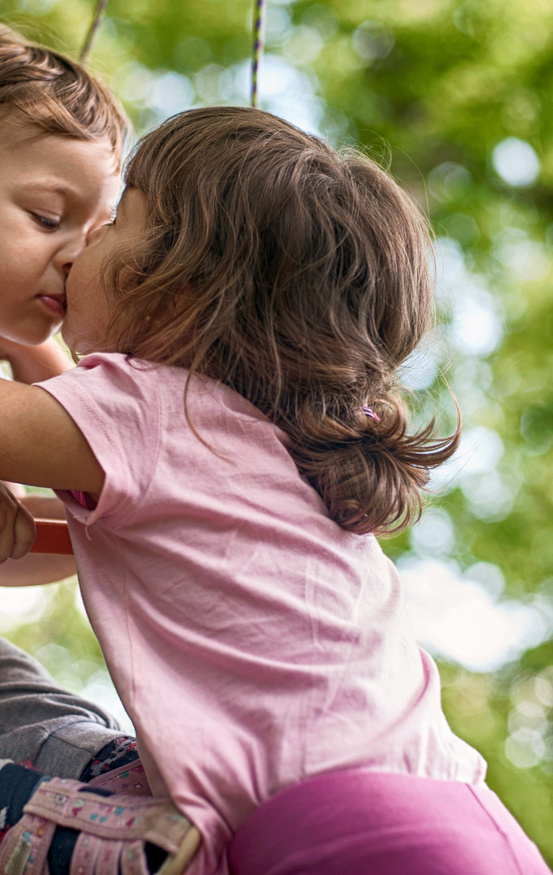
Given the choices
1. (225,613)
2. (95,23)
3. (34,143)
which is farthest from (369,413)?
(95,23)

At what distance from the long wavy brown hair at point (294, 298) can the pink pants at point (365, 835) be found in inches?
8.7

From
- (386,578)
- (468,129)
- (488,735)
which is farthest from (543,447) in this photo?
(386,578)

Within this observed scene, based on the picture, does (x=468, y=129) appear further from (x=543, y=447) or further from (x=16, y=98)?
(x=16, y=98)

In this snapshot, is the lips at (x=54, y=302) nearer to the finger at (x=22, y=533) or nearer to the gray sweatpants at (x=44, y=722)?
the finger at (x=22, y=533)

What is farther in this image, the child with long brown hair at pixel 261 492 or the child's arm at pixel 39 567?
the child's arm at pixel 39 567

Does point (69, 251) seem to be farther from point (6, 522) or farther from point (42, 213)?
point (6, 522)

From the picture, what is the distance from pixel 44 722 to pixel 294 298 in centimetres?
49

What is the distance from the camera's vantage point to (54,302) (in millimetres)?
958

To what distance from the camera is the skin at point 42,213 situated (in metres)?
0.93

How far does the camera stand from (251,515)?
2.21 ft

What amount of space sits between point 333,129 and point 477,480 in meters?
1.29

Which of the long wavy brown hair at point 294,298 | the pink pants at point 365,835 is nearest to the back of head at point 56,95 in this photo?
the long wavy brown hair at point 294,298

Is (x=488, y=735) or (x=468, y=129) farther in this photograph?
(x=468, y=129)

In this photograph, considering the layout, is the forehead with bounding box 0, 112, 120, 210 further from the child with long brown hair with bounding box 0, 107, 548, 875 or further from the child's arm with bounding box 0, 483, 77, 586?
the child's arm with bounding box 0, 483, 77, 586
